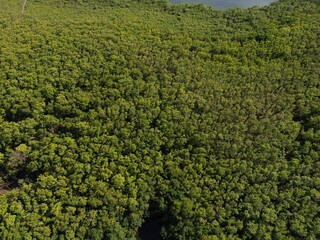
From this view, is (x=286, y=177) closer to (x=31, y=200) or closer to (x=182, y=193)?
(x=182, y=193)

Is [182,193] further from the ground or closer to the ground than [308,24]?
closer to the ground

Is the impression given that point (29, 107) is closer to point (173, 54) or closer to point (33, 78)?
point (33, 78)

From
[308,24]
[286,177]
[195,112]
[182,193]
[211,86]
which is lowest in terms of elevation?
[182,193]

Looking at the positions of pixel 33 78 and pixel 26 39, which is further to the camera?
pixel 26 39

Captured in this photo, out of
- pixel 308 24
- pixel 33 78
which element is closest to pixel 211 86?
pixel 308 24

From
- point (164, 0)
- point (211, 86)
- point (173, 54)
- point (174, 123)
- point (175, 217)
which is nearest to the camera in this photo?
point (175, 217)

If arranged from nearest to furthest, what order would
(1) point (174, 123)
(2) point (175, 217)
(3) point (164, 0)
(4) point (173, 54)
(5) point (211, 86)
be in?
(2) point (175, 217) < (1) point (174, 123) < (5) point (211, 86) < (4) point (173, 54) < (3) point (164, 0)
